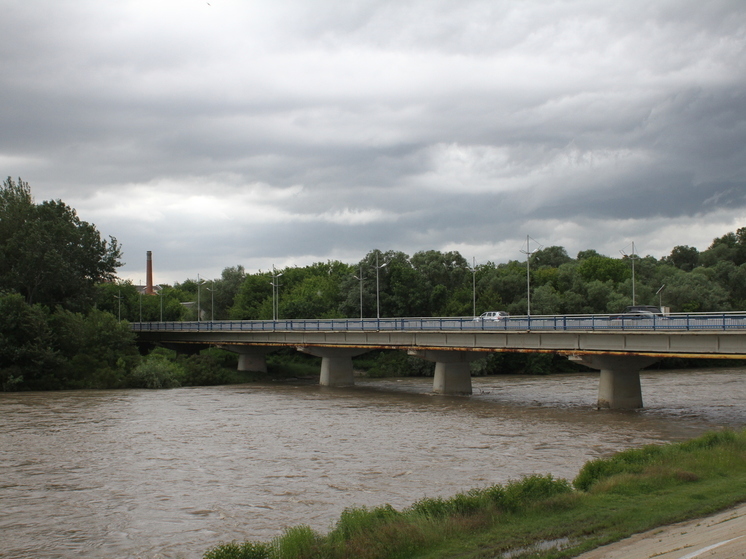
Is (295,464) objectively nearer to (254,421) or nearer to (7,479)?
(7,479)

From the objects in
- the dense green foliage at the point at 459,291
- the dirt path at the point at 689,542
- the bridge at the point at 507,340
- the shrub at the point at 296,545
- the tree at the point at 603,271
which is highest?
the tree at the point at 603,271

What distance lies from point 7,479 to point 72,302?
5663 centimetres

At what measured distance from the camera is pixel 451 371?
5972 centimetres

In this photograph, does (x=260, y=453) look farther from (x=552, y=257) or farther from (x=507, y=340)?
(x=552, y=257)

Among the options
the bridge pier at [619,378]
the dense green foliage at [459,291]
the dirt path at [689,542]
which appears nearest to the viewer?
the dirt path at [689,542]

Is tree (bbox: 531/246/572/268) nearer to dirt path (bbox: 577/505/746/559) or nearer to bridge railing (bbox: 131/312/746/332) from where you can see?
bridge railing (bbox: 131/312/746/332)

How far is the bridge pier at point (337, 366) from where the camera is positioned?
70.6 m

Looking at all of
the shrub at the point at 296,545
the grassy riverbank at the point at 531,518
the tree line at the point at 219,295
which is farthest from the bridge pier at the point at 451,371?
the shrub at the point at 296,545

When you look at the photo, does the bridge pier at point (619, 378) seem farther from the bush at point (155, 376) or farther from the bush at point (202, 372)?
the bush at point (202, 372)

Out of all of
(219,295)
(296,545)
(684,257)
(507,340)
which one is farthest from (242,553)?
(684,257)

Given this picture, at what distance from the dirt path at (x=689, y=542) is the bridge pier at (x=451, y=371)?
143 ft

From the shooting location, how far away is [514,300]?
107m

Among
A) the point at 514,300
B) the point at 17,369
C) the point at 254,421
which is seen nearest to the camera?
the point at 254,421

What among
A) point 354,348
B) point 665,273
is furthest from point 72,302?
point 665,273
